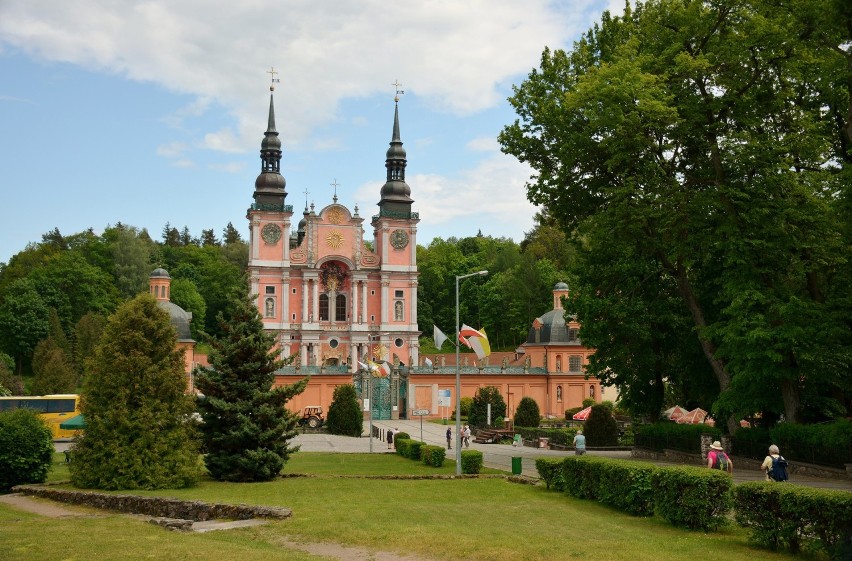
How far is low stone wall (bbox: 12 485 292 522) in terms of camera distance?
17.8 m

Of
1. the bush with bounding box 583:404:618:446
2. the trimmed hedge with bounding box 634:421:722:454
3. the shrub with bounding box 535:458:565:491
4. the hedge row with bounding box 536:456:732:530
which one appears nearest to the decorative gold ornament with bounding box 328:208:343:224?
the bush with bounding box 583:404:618:446

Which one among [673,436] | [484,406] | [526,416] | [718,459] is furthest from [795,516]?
[484,406]

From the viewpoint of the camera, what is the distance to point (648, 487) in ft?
58.3

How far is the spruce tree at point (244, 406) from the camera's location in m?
26.1

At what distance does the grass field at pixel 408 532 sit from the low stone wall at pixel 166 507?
0.68 m

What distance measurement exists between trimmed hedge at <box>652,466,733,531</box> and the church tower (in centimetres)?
6177

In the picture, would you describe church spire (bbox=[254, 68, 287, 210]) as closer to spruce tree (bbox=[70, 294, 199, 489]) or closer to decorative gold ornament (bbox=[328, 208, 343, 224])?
decorative gold ornament (bbox=[328, 208, 343, 224])

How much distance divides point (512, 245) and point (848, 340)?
82.7m

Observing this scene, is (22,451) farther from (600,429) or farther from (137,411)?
(600,429)

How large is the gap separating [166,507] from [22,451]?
8758 millimetres

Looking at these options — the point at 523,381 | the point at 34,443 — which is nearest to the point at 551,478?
the point at 34,443

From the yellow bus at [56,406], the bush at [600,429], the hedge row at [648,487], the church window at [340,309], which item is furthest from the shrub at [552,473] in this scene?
the church window at [340,309]

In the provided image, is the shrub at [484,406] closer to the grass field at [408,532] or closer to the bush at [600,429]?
the bush at [600,429]

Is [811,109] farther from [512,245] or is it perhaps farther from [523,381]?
[512,245]
